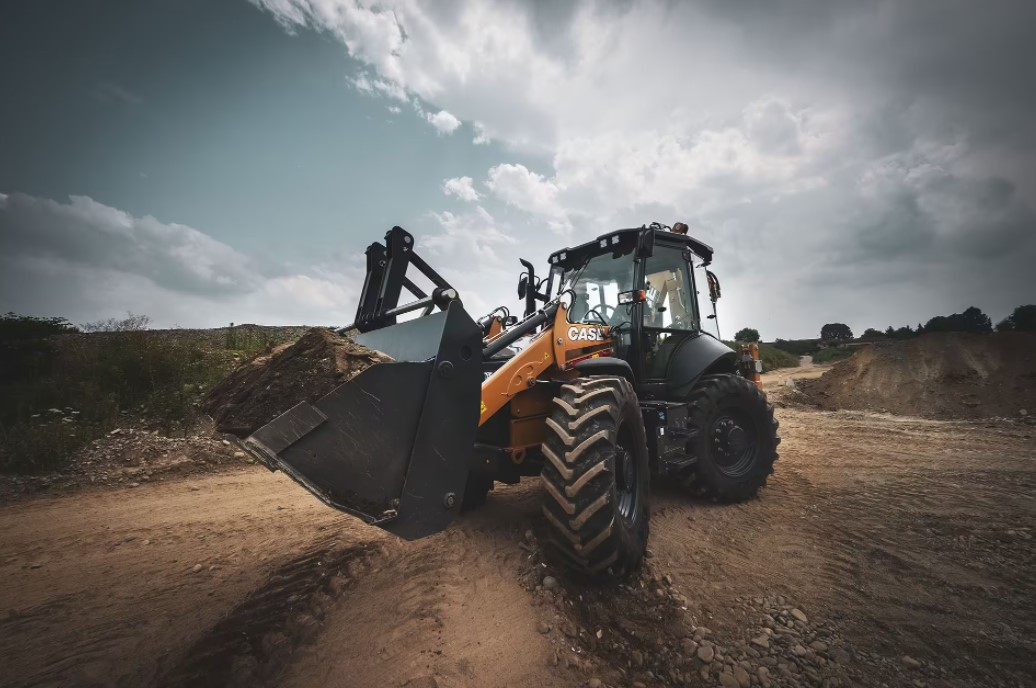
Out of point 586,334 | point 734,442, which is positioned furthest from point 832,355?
point 586,334

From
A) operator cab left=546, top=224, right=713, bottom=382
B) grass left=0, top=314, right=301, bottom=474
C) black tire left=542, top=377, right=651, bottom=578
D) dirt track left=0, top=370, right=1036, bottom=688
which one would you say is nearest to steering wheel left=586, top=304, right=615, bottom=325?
operator cab left=546, top=224, right=713, bottom=382

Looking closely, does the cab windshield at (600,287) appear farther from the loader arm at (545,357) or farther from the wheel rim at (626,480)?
the wheel rim at (626,480)

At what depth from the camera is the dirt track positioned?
236 centimetres

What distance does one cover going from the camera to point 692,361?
5.06 metres

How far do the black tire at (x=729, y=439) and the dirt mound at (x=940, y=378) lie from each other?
8857 mm

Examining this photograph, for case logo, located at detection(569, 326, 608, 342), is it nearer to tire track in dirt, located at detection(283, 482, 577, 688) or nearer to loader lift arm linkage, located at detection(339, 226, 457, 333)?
loader lift arm linkage, located at detection(339, 226, 457, 333)

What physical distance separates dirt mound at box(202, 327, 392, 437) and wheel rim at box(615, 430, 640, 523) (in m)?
1.96

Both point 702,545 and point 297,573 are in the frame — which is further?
point 702,545

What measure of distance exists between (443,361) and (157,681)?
219cm

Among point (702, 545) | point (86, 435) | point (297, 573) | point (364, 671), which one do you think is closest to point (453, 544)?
point (297, 573)

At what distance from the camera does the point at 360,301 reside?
3748 millimetres

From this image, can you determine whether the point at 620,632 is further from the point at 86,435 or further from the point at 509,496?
the point at 86,435

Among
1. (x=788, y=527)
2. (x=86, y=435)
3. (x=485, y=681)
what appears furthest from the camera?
(x=86, y=435)

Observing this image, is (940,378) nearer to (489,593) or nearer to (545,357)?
(545,357)
